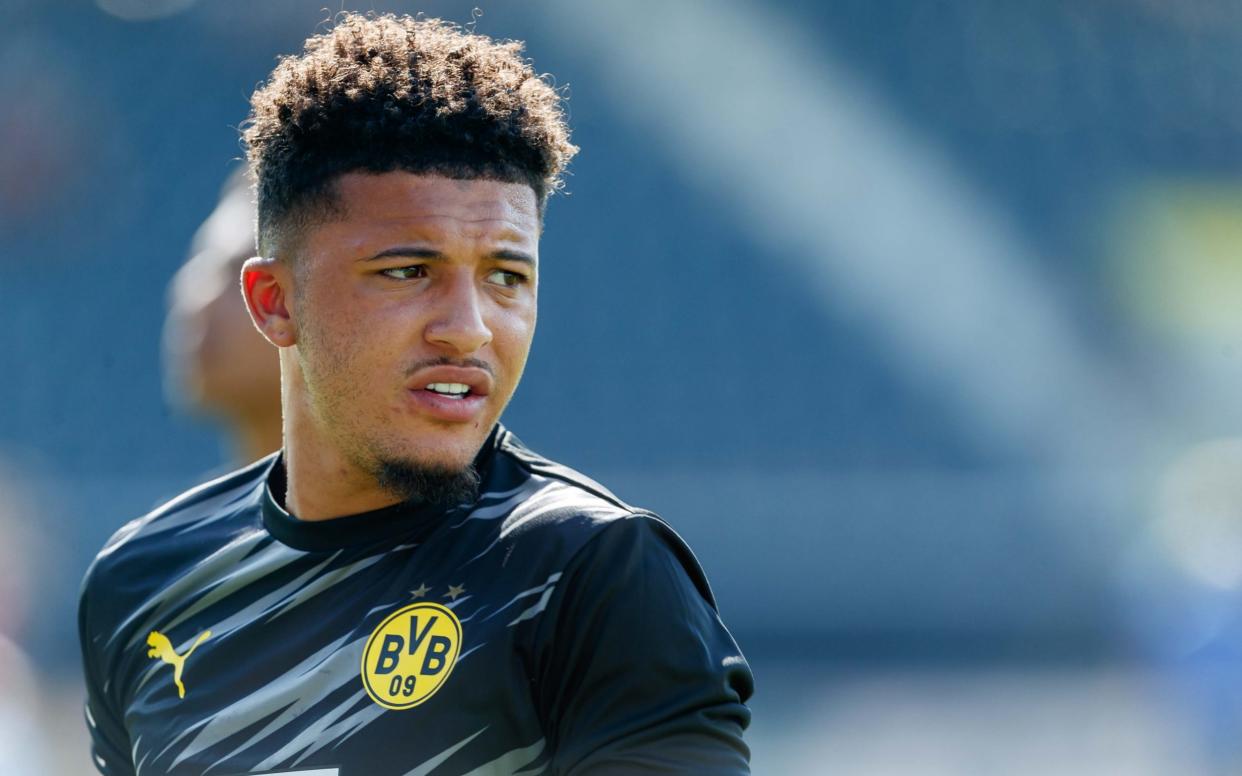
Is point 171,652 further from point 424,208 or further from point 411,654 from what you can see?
point 424,208

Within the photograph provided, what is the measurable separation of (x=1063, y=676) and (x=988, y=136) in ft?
14.3

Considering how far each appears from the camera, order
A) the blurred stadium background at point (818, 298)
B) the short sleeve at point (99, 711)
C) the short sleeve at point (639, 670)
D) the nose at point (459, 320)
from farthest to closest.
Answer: the blurred stadium background at point (818, 298), the short sleeve at point (99, 711), the nose at point (459, 320), the short sleeve at point (639, 670)

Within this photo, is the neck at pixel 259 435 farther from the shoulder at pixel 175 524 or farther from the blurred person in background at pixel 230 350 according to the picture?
the shoulder at pixel 175 524

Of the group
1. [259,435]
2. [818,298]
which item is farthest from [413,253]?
[818,298]

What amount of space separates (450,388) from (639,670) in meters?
0.48

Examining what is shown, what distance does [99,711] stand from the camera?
2408mm

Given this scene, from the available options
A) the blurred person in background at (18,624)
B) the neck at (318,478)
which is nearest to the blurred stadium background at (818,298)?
the blurred person in background at (18,624)

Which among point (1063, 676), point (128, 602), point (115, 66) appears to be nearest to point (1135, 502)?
point (1063, 676)

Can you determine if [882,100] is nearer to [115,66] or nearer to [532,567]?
[115,66]

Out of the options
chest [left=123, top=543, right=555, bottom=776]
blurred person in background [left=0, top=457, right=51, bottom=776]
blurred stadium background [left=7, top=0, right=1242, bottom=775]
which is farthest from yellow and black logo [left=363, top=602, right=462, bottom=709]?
blurred stadium background [left=7, top=0, right=1242, bottom=775]

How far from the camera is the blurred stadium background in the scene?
10.1m

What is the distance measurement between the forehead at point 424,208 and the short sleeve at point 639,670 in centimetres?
43

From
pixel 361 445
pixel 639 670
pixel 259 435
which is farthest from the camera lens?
pixel 259 435

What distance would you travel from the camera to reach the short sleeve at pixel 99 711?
Answer: 2.38m
